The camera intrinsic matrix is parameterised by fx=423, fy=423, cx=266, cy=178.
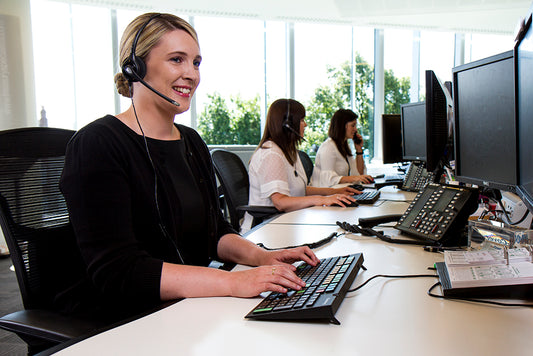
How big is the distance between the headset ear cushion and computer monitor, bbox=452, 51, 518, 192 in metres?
0.97

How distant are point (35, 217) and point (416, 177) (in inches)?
87.2

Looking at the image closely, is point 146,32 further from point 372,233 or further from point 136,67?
point 372,233

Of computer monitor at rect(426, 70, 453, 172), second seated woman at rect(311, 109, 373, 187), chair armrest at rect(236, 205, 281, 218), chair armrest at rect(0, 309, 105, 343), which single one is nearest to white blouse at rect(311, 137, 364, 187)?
second seated woman at rect(311, 109, 373, 187)

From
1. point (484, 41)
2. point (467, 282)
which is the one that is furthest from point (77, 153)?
point (484, 41)

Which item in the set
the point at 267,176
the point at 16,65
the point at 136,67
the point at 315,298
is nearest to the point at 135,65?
the point at 136,67

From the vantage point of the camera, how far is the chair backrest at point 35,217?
42.5 inches

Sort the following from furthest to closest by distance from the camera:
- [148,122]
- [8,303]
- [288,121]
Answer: [8,303] → [288,121] → [148,122]

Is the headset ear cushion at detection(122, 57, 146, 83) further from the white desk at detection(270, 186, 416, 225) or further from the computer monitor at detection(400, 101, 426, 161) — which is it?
the computer monitor at detection(400, 101, 426, 161)

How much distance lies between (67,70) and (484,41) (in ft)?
18.8

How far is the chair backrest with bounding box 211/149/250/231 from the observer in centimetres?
223

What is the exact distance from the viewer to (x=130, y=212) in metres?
1.05

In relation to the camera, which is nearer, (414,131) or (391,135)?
(414,131)

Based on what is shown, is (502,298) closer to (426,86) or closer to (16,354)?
(426,86)

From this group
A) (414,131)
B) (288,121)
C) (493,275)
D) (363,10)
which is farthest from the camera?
(363,10)
